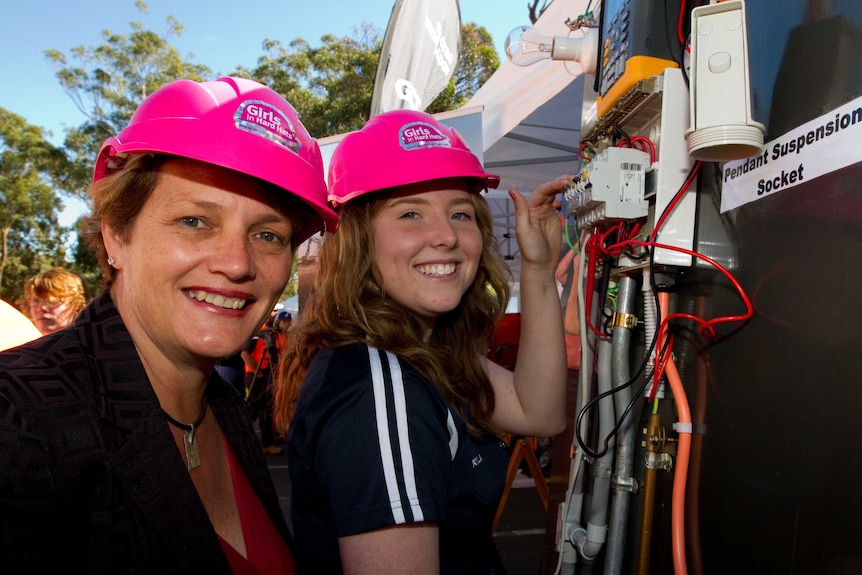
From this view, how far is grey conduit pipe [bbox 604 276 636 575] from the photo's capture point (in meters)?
1.75

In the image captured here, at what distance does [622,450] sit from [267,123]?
1.41 m

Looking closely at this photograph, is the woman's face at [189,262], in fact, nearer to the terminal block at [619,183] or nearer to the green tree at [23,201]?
the terminal block at [619,183]

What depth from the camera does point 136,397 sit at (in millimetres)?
1127

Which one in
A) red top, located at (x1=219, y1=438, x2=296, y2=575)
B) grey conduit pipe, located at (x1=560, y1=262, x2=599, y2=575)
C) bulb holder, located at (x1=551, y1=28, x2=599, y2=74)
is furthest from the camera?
bulb holder, located at (x1=551, y1=28, x2=599, y2=74)

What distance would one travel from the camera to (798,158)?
1.15 m

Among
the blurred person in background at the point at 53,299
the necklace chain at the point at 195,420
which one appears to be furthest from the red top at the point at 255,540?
the blurred person in background at the point at 53,299

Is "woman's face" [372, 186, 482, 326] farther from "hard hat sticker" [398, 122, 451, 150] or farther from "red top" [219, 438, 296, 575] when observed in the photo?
"red top" [219, 438, 296, 575]

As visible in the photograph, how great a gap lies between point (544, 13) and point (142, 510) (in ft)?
13.2

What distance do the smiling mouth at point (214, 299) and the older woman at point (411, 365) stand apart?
0.98ft

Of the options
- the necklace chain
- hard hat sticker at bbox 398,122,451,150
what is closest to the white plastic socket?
hard hat sticker at bbox 398,122,451,150

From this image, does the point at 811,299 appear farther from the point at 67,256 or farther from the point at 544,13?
the point at 67,256

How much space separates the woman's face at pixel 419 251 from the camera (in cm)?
175

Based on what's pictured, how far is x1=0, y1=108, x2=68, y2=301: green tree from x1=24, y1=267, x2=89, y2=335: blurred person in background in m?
28.3

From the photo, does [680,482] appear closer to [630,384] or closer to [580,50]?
[630,384]
